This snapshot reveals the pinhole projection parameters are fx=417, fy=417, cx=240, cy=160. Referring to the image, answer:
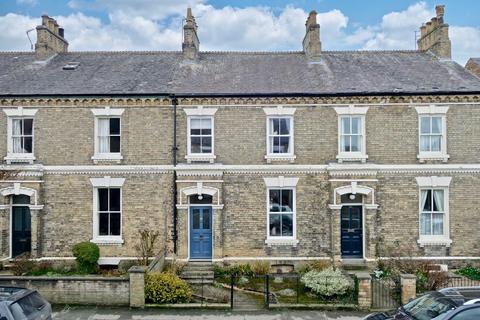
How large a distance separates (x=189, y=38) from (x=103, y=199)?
938 centimetres

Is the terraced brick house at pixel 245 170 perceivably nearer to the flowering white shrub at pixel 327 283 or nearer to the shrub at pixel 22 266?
the shrub at pixel 22 266

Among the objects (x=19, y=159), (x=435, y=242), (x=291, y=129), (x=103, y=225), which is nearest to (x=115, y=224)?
(x=103, y=225)

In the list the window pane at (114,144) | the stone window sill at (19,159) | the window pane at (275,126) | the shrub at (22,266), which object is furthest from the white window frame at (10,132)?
the window pane at (275,126)

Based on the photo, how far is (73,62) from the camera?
866 inches

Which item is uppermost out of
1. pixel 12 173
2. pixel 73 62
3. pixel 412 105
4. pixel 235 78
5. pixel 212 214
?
pixel 73 62

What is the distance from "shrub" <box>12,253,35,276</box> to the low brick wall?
3.39 meters

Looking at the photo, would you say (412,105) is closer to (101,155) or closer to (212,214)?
(212,214)

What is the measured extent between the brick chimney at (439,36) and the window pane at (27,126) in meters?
20.4

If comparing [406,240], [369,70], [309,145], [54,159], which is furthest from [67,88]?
[406,240]

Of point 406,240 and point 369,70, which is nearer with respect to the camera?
point 406,240

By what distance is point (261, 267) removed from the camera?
56.4 feet

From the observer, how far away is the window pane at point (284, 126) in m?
18.4

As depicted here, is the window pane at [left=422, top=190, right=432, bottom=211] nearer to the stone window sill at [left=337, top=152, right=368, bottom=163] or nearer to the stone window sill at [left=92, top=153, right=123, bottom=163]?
the stone window sill at [left=337, top=152, right=368, bottom=163]

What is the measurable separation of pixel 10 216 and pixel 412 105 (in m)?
18.3
